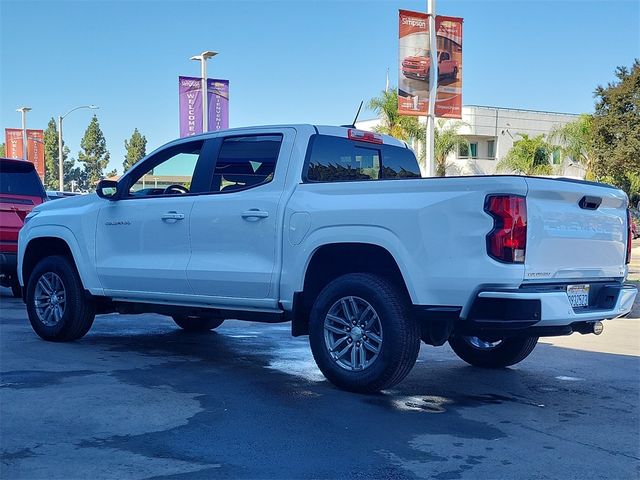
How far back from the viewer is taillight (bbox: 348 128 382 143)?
6.94m

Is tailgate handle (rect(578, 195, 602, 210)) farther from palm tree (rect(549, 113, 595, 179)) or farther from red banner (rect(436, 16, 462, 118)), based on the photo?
palm tree (rect(549, 113, 595, 179))

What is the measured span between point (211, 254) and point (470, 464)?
3145mm

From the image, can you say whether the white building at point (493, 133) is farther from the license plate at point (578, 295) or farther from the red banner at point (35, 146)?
the license plate at point (578, 295)

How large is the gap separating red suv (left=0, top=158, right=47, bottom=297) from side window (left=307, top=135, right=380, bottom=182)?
616 centimetres

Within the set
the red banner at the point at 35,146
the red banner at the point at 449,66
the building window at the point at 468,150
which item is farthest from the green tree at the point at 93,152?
the red banner at the point at 449,66

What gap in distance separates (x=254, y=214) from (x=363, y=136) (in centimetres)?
146

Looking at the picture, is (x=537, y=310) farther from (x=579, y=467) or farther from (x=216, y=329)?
(x=216, y=329)

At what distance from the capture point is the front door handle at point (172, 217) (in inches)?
270

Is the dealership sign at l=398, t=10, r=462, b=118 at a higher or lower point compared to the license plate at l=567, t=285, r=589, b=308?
higher

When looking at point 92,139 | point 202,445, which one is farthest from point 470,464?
point 92,139

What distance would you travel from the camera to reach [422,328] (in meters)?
5.70

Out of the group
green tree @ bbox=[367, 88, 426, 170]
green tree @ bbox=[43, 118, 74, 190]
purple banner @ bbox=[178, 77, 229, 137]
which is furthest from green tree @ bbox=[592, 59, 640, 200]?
green tree @ bbox=[43, 118, 74, 190]

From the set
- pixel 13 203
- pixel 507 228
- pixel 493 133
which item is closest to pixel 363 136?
pixel 507 228

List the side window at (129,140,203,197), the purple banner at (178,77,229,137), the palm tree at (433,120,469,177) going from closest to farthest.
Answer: the side window at (129,140,203,197), the purple banner at (178,77,229,137), the palm tree at (433,120,469,177)
